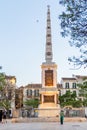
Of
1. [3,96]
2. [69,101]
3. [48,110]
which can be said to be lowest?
[48,110]

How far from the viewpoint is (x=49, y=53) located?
69812 millimetres

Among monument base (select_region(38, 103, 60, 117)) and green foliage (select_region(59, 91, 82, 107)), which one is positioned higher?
green foliage (select_region(59, 91, 82, 107))

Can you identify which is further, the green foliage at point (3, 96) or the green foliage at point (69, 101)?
the green foliage at point (69, 101)

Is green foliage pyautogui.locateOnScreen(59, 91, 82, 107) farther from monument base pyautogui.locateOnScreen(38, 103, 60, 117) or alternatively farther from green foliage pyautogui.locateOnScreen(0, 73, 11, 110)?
monument base pyautogui.locateOnScreen(38, 103, 60, 117)

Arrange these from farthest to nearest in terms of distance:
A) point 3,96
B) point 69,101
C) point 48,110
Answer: point 69,101 < point 3,96 < point 48,110

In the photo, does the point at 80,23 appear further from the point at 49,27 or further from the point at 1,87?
the point at 1,87

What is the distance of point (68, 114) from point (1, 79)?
1431cm

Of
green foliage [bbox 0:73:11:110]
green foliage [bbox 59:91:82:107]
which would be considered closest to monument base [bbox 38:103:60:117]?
green foliage [bbox 0:73:11:110]

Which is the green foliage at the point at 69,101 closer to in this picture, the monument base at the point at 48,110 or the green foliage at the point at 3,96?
the green foliage at the point at 3,96

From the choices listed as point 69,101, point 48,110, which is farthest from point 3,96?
point 69,101

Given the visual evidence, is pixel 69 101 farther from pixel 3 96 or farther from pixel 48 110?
pixel 48 110

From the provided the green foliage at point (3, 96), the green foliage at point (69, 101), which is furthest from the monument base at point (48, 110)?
the green foliage at point (69, 101)

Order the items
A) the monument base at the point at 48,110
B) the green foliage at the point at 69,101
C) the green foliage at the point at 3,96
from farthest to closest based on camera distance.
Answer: the green foliage at the point at 69,101 → the green foliage at the point at 3,96 → the monument base at the point at 48,110

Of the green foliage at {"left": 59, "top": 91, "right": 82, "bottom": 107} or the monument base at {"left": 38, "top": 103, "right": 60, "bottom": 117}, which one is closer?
the monument base at {"left": 38, "top": 103, "right": 60, "bottom": 117}
